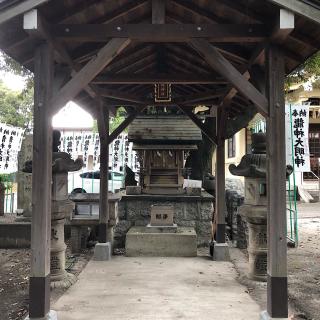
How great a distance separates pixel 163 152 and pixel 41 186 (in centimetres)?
606

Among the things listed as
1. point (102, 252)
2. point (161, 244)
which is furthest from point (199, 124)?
point (102, 252)

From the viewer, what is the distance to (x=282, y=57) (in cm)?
448

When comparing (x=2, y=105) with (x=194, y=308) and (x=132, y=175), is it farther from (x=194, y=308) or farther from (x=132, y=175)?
(x=194, y=308)

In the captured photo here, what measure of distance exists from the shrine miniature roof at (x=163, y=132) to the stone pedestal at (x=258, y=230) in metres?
3.45

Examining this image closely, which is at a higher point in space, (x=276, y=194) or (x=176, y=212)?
(x=276, y=194)

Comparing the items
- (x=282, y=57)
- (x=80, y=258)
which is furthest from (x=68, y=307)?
(x=282, y=57)

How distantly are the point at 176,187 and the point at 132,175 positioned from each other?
234cm

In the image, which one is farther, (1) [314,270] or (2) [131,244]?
(2) [131,244]

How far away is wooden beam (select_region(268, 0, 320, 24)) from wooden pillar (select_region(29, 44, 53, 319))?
2.64m

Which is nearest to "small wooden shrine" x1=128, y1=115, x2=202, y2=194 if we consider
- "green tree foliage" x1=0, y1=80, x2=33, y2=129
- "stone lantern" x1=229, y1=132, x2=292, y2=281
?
"stone lantern" x1=229, y1=132, x2=292, y2=281

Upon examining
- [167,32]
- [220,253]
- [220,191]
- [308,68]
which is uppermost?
[308,68]

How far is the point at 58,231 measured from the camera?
652cm

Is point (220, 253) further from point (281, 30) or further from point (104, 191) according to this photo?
point (281, 30)

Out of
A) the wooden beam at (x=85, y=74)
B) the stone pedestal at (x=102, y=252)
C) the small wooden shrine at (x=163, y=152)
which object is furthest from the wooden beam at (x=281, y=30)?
the stone pedestal at (x=102, y=252)
